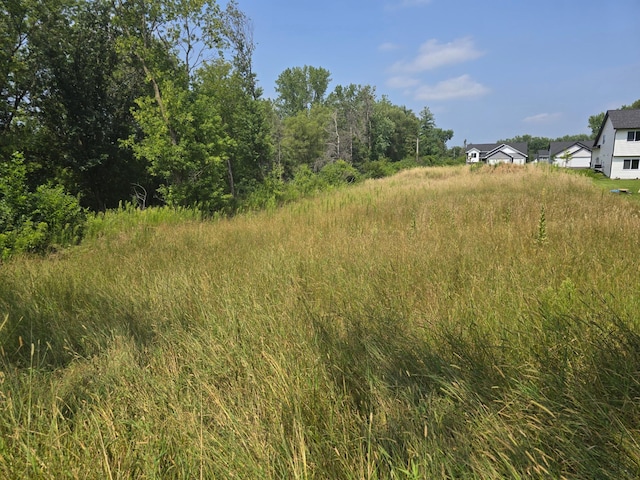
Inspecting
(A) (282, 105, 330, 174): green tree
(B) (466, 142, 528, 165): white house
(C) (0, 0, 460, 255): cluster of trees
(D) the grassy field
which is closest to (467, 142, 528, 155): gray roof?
(B) (466, 142, 528, 165): white house

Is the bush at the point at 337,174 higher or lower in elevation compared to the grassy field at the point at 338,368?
higher

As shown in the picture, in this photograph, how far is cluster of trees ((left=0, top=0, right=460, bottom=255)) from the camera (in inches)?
456

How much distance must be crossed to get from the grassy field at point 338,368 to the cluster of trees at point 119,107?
5.37 m

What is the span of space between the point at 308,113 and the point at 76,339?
191 feet

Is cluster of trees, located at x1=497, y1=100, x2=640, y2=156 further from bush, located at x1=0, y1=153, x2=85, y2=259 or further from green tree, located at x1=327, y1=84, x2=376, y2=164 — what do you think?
bush, located at x1=0, y1=153, x2=85, y2=259

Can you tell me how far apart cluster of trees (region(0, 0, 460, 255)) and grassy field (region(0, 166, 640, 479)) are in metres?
5.37

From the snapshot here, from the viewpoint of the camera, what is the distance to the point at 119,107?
17234 mm

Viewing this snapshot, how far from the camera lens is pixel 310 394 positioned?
168 cm

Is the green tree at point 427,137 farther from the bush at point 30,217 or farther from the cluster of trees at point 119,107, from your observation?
the bush at point 30,217

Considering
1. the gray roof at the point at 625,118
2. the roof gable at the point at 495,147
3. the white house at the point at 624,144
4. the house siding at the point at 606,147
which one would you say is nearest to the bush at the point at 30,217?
the white house at the point at 624,144

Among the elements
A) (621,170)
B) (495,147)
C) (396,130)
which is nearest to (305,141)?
(396,130)

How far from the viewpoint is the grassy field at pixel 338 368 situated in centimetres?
132

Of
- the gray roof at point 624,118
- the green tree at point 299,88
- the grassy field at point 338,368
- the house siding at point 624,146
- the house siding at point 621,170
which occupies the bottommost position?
the grassy field at point 338,368

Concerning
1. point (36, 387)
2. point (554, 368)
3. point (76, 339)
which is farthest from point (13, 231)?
point (554, 368)
